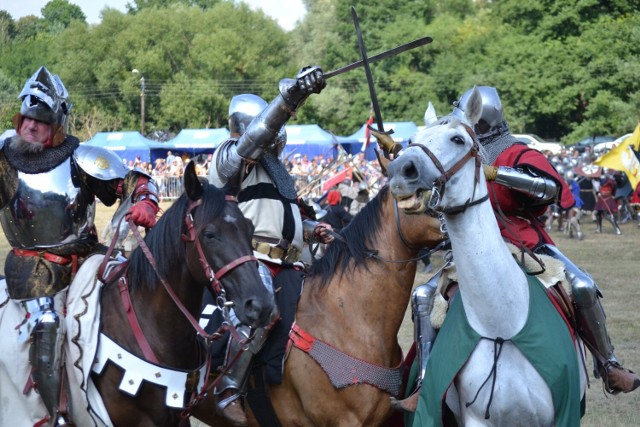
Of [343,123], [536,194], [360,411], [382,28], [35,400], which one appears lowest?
[343,123]

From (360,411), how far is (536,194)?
5.54ft

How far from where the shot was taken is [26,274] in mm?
5633

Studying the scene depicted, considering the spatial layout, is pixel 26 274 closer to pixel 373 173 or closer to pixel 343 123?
pixel 373 173

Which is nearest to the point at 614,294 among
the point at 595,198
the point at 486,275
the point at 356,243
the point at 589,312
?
the point at 589,312

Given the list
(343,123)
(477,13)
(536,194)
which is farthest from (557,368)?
(477,13)

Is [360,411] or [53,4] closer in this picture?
[360,411]

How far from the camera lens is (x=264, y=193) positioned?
6309mm

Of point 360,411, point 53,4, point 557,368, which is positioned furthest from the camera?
point 53,4

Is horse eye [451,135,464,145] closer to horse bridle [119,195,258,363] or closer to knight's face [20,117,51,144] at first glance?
horse bridle [119,195,258,363]

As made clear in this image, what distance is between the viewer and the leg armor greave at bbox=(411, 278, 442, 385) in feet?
19.0

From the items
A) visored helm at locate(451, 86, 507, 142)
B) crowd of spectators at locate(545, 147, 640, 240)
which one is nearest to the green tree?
crowd of spectators at locate(545, 147, 640, 240)

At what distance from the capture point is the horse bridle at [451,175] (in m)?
4.66

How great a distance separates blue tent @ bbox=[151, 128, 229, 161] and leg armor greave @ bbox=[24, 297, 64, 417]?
38.3m

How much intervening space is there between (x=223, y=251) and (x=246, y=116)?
156 centimetres
